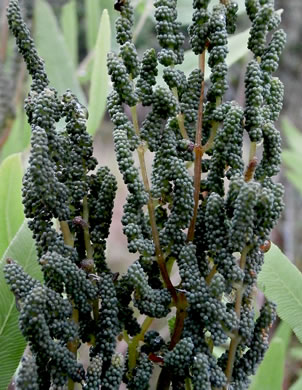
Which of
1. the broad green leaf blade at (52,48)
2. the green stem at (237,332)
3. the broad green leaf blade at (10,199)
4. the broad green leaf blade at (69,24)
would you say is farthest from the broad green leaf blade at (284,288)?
the broad green leaf blade at (69,24)

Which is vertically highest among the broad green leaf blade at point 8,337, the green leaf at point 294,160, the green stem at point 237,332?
the green leaf at point 294,160

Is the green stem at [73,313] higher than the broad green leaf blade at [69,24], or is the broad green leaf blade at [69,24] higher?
the broad green leaf blade at [69,24]

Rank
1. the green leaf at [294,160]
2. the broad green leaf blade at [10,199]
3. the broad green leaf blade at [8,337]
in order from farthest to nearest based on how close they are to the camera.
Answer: the green leaf at [294,160], the broad green leaf blade at [10,199], the broad green leaf blade at [8,337]

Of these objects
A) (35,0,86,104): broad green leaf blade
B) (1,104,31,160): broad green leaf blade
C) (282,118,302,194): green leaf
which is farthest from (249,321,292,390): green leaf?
(282,118,302,194): green leaf

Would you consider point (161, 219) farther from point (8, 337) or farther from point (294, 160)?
point (294, 160)

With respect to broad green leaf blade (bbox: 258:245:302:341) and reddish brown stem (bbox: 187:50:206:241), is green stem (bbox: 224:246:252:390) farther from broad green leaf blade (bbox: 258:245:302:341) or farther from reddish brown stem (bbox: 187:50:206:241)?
broad green leaf blade (bbox: 258:245:302:341)

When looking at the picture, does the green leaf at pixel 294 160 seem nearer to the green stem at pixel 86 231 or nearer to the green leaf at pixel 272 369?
the green leaf at pixel 272 369
